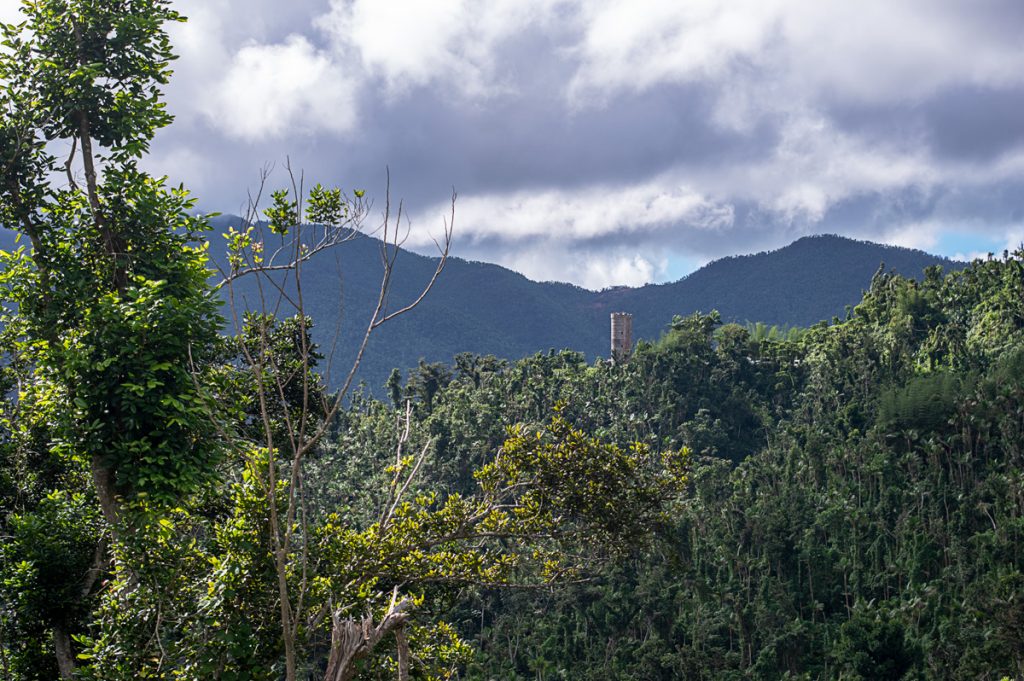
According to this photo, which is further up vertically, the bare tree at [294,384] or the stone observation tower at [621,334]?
the stone observation tower at [621,334]

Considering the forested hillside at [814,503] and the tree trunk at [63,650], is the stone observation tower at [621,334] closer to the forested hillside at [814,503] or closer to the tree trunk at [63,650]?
the forested hillside at [814,503]

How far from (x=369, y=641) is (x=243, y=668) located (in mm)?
3954

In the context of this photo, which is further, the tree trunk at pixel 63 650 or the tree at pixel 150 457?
the tree trunk at pixel 63 650

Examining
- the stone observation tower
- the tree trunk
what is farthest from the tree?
the stone observation tower

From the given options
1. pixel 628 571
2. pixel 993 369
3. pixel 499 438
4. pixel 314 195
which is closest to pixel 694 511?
pixel 628 571

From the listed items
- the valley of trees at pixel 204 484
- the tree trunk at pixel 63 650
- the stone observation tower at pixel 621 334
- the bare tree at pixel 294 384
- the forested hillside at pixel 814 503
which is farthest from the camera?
the stone observation tower at pixel 621 334

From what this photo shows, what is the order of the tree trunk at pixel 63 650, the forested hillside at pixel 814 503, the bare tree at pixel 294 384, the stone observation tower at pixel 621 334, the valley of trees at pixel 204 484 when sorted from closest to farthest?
the bare tree at pixel 294 384 < the valley of trees at pixel 204 484 < the tree trunk at pixel 63 650 < the forested hillside at pixel 814 503 < the stone observation tower at pixel 621 334

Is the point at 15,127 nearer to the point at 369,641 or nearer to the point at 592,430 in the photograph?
the point at 369,641

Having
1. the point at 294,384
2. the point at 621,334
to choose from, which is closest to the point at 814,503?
the point at 621,334

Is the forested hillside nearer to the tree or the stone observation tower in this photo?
the stone observation tower

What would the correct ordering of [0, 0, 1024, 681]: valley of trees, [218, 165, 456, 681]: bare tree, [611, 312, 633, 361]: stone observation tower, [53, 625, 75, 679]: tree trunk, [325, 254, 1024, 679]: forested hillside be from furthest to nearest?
1. [611, 312, 633, 361]: stone observation tower
2. [325, 254, 1024, 679]: forested hillside
3. [53, 625, 75, 679]: tree trunk
4. [0, 0, 1024, 681]: valley of trees
5. [218, 165, 456, 681]: bare tree

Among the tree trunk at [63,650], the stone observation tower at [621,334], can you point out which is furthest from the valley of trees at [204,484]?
the stone observation tower at [621,334]

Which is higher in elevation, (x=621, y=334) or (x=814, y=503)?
(x=621, y=334)

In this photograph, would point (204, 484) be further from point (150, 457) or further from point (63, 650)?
point (63, 650)
